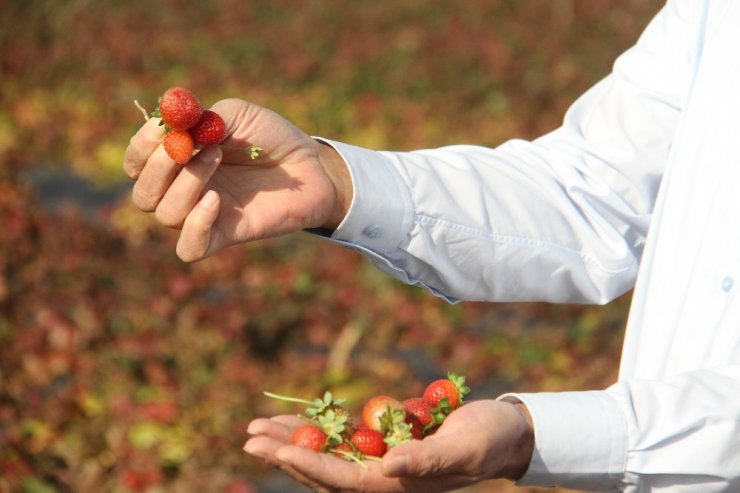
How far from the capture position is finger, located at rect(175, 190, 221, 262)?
208 centimetres

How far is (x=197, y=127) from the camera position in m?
2.10

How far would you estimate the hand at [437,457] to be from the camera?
1841 millimetres

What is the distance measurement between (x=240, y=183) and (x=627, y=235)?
0.90 meters

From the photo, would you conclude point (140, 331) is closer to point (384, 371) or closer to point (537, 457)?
point (384, 371)

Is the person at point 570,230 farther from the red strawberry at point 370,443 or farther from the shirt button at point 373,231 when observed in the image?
the red strawberry at point 370,443

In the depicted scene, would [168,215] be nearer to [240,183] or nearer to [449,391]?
[240,183]

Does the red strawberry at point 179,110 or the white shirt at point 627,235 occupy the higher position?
the red strawberry at point 179,110

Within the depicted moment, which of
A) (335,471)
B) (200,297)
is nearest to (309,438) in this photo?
(335,471)

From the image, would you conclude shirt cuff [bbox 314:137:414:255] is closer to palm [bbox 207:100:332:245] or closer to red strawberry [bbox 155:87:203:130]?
palm [bbox 207:100:332:245]

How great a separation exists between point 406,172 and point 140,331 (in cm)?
351

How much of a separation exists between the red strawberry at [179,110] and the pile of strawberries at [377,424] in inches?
21.5

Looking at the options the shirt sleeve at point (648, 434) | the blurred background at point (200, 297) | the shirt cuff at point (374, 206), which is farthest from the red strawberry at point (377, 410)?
the blurred background at point (200, 297)

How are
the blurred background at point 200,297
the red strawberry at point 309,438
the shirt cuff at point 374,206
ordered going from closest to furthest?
the red strawberry at point 309,438 < the shirt cuff at point 374,206 < the blurred background at point 200,297

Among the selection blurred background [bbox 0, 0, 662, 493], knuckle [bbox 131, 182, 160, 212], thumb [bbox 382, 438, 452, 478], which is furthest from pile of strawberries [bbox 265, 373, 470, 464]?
blurred background [bbox 0, 0, 662, 493]
